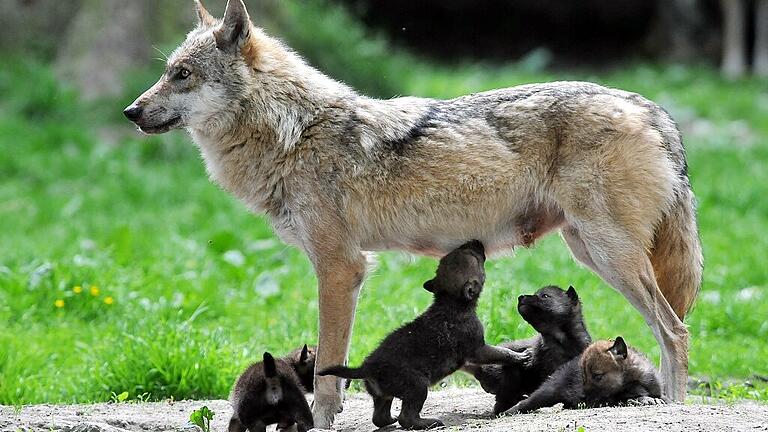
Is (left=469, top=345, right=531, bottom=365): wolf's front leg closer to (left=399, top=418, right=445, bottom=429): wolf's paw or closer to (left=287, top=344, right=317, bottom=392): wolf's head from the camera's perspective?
(left=399, top=418, right=445, bottom=429): wolf's paw

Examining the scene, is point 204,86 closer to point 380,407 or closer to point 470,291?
point 470,291

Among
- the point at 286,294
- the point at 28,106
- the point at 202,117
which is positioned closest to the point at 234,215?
the point at 286,294

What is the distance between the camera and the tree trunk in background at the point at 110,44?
51.9 feet

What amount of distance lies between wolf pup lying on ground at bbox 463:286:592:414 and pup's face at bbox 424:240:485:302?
34 centimetres

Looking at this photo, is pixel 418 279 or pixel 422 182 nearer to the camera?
pixel 422 182

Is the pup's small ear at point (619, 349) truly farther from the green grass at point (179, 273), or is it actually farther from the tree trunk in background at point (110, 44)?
the tree trunk in background at point (110, 44)

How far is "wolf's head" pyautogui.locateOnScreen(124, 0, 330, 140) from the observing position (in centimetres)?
635

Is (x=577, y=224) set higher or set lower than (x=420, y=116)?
lower

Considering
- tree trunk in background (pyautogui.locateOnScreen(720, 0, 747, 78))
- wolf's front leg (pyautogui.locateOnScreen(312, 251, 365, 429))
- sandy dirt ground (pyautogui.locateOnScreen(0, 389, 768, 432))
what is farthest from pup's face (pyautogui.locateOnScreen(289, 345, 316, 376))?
tree trunk in background (pyautogui.locateOnScreen(720, 0, 747, 78))

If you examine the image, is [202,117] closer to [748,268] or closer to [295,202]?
[295,202]

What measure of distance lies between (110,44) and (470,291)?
11256mm

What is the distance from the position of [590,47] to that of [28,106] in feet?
39.1

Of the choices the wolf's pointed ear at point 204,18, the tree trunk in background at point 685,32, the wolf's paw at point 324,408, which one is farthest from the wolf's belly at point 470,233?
the tree trunk in background at point 685,32

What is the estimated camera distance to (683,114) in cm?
1736
